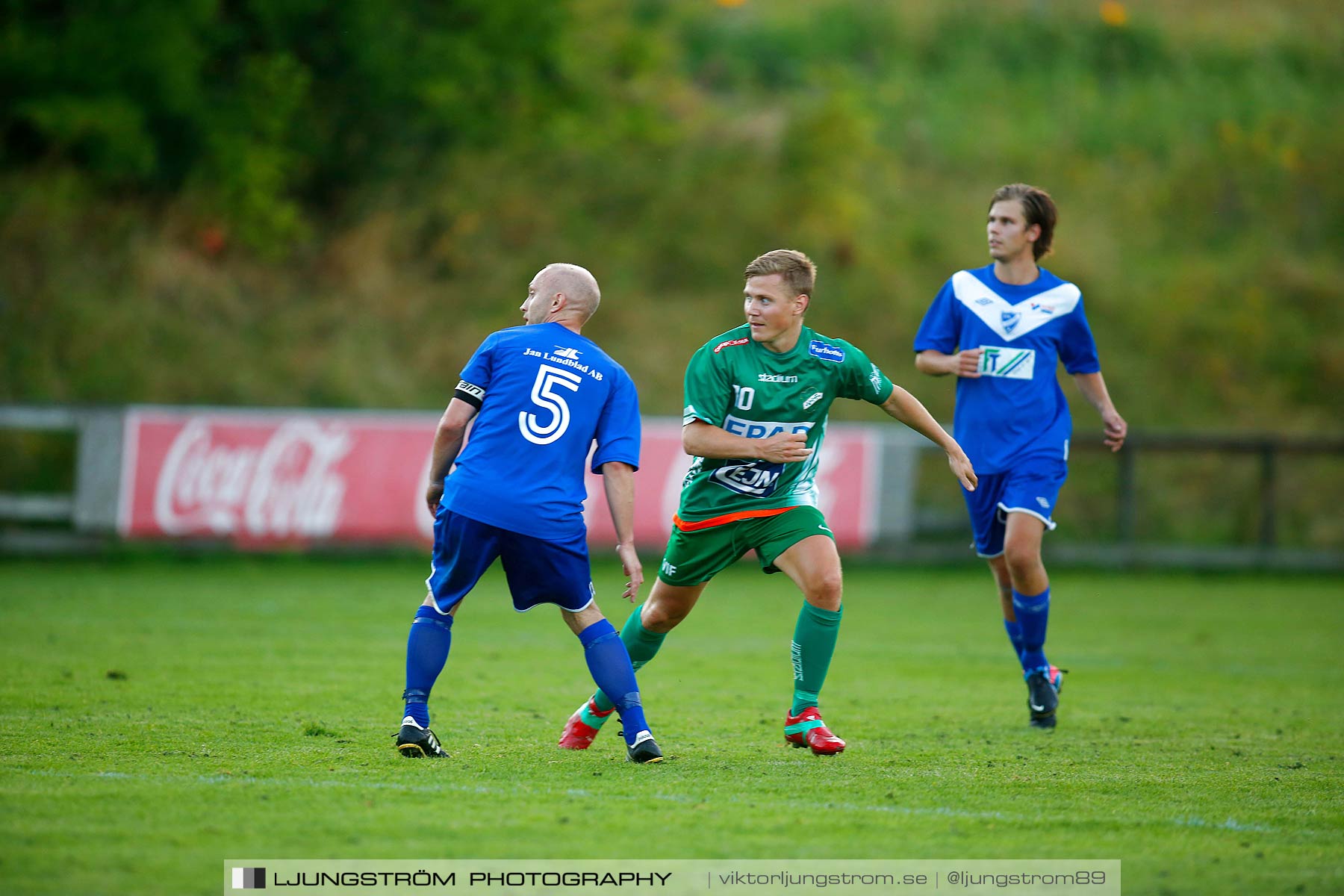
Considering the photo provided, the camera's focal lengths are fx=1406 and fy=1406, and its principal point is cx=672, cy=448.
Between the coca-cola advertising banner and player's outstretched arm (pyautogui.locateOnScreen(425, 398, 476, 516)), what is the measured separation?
30.5 feet

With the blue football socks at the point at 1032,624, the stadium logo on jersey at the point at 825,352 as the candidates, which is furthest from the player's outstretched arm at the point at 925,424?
the blue football socks at the point at 1032,624

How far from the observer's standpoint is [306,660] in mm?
8453

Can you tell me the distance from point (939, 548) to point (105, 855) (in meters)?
14.0

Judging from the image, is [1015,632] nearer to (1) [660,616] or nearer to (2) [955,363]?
(2) [955,363]

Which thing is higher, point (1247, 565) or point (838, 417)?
point (838, 417)

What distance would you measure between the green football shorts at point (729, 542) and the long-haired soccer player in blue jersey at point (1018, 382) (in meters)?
1.47

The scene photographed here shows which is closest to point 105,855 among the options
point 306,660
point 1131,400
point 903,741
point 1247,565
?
point 903,741

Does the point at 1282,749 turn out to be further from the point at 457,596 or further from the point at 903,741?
the point at 457,596

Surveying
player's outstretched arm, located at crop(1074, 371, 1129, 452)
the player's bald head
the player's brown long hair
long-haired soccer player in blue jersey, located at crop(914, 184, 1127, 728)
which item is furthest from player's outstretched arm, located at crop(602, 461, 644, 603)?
player's outstretched arm, located at crop(1074, 371, 1129, 452)

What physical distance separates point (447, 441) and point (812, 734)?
6.23 feet

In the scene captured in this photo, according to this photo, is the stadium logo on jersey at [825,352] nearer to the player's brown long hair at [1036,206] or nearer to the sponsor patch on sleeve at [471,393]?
the sponsor patch on sleeve at [471,393]

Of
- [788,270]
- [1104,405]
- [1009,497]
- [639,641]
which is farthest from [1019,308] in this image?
[639,641]

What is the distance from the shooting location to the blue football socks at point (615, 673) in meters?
5.39

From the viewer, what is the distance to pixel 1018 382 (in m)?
7.05
